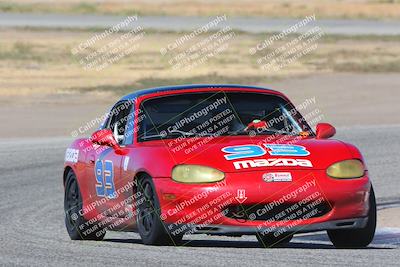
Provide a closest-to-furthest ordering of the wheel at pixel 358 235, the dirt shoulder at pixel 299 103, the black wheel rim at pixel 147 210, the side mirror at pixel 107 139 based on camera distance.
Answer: the black wheel rim at pixel 147 210
the wheel at pixel 358 235
the side mirror at pixel 107 139
the dirt shoulder at pixel 299 103

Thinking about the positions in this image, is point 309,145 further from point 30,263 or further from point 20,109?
point 20,109

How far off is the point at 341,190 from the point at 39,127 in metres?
20.8

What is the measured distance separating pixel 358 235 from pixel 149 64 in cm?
3358

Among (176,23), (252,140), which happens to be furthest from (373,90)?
A: (252,140)

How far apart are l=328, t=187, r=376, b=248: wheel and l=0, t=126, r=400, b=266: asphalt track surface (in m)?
0.12

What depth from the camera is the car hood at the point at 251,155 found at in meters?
10.0

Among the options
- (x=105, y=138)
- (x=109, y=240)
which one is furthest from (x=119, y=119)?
(x=109, y=240)

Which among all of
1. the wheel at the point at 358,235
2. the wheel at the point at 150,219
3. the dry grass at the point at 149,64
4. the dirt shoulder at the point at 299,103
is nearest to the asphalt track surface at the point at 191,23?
the dry grass at the point at 149,64

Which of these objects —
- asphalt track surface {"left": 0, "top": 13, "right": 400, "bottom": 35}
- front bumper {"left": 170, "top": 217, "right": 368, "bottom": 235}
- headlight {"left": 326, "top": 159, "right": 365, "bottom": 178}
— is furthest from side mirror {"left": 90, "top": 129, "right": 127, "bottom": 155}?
asphalt track surface {"left": 0, "top": 13, "right": 400, "bottom": 35}

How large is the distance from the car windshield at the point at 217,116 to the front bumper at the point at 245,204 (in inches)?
41.0

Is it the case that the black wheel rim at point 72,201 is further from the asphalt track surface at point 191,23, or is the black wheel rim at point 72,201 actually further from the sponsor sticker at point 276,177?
the asphalt track surface at point 191,23

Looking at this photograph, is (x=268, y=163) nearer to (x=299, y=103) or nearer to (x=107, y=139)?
(x=107, y=139)

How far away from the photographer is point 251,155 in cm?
1012

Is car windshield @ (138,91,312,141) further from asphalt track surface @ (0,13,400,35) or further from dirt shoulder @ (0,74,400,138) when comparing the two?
asphalt track surface @ (0,13,400,35)
